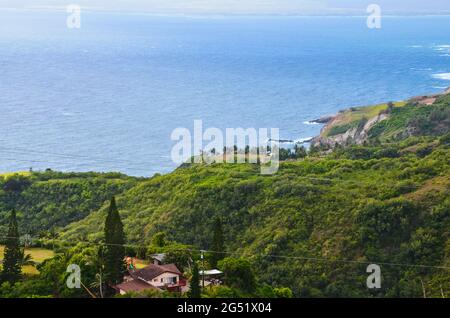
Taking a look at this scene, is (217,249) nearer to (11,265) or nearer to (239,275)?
(239,275)

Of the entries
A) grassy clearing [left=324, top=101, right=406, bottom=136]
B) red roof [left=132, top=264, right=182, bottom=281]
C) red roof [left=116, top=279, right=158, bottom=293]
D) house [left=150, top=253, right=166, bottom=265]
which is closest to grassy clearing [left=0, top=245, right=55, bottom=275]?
house [left=150, top=253, right=166, bottom=265]

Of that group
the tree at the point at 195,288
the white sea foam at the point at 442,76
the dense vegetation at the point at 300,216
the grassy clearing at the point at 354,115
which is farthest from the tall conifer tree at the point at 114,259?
the white sea foam at the point at 442,76

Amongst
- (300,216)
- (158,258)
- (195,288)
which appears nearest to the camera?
(195,288)

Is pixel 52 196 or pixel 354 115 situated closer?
pixel 52 196

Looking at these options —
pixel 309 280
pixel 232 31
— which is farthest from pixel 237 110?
pixel 232 31

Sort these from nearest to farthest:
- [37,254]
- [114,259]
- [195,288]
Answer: [195,288], [114,259], [37,254]

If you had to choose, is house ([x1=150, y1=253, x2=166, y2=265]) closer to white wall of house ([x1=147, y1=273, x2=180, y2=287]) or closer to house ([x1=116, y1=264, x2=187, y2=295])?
house ([x1=116, y1=264, x2=187, y2=295])

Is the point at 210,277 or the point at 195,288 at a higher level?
the point at 210,277

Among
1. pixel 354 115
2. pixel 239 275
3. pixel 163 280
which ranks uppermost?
pixel 354 115

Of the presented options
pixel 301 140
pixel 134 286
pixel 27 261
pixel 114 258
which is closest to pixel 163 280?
pixel 134 286
